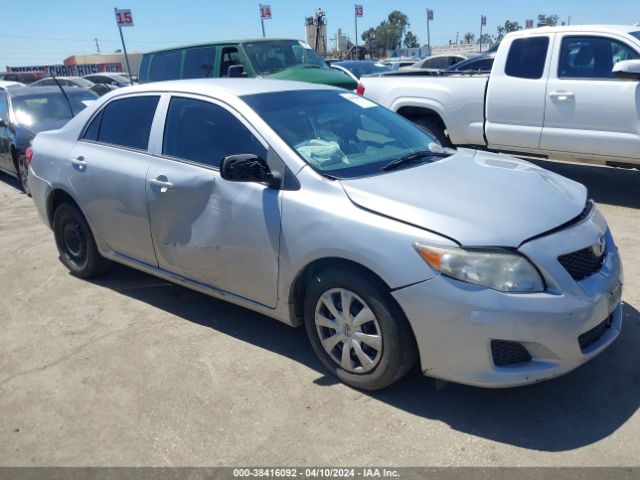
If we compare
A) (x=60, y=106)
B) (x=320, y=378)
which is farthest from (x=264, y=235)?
(x=60, y=106)

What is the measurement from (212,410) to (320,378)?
654 mm

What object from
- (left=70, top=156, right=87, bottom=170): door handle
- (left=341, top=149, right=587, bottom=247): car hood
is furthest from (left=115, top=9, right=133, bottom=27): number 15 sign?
(left=341, top=149, right=587, bottom=247): car hood

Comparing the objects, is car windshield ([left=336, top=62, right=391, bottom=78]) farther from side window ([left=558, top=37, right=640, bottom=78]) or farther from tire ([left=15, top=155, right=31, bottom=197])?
side window ([left=558, top=37, right=640, bottom=78])

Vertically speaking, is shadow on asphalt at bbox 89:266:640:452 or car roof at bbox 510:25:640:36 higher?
car roof at bbox 510:25:640:36

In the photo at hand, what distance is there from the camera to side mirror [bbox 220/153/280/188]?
11.1 ft

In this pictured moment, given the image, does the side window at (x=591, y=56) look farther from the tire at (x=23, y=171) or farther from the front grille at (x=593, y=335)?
the tire at (x=23, y=171)

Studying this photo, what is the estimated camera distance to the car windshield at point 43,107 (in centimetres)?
865

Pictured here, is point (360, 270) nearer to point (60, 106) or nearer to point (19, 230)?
point (19, 230)

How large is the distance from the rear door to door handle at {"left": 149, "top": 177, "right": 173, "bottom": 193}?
0.12m

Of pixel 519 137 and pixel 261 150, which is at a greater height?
pixel 261 150

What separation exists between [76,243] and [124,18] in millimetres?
17008

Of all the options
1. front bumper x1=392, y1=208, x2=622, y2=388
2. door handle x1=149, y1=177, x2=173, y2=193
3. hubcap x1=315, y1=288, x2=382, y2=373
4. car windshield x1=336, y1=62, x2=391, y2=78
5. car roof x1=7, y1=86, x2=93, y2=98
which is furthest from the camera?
car windshield x1=336, y1=62, x2=391, y2=78

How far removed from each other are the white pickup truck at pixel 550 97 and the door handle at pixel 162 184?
187 inches

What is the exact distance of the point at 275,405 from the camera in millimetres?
3268
